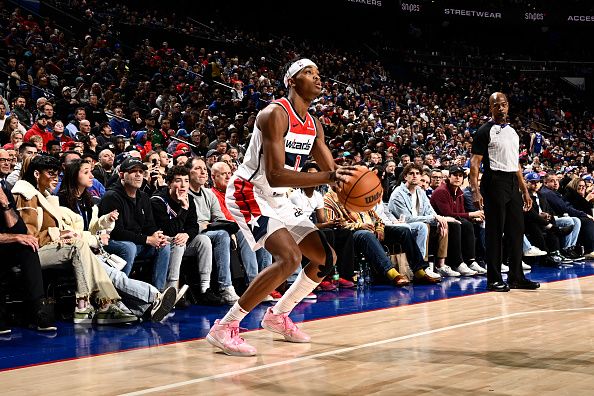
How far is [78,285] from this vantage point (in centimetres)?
573

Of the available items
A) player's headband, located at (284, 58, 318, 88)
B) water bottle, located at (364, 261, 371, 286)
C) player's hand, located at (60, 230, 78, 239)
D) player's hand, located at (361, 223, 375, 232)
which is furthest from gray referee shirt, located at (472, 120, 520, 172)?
player's hand, located at (60, 230, 78, 239)

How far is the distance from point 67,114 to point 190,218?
578 cm

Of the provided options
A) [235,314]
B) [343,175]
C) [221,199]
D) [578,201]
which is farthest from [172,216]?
[578,201]

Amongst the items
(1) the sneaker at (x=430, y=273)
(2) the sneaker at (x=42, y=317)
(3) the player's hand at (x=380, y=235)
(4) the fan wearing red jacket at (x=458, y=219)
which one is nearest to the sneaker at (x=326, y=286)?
(3) the player's hand at (x=380, y=235)

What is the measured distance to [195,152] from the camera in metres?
12.2

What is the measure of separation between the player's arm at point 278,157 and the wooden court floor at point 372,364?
1043 mm

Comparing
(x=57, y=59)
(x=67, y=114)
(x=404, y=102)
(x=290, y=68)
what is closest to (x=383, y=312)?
(x=290, y=68)

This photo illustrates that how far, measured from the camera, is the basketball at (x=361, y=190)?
4.14m

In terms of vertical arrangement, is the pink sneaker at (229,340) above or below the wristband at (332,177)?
below

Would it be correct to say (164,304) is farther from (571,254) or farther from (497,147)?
(571,254)

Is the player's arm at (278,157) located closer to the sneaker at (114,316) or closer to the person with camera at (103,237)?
the person with camera at (103,237)

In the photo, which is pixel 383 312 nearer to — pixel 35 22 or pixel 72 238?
pixel 72 238

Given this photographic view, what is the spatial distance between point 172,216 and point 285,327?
232cm

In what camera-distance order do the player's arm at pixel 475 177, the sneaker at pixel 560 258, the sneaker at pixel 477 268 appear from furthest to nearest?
1. the sneaker at pixel 560 258
2. the sneaker at pixel 477 268
3. the player's arm at pixel 475 177
